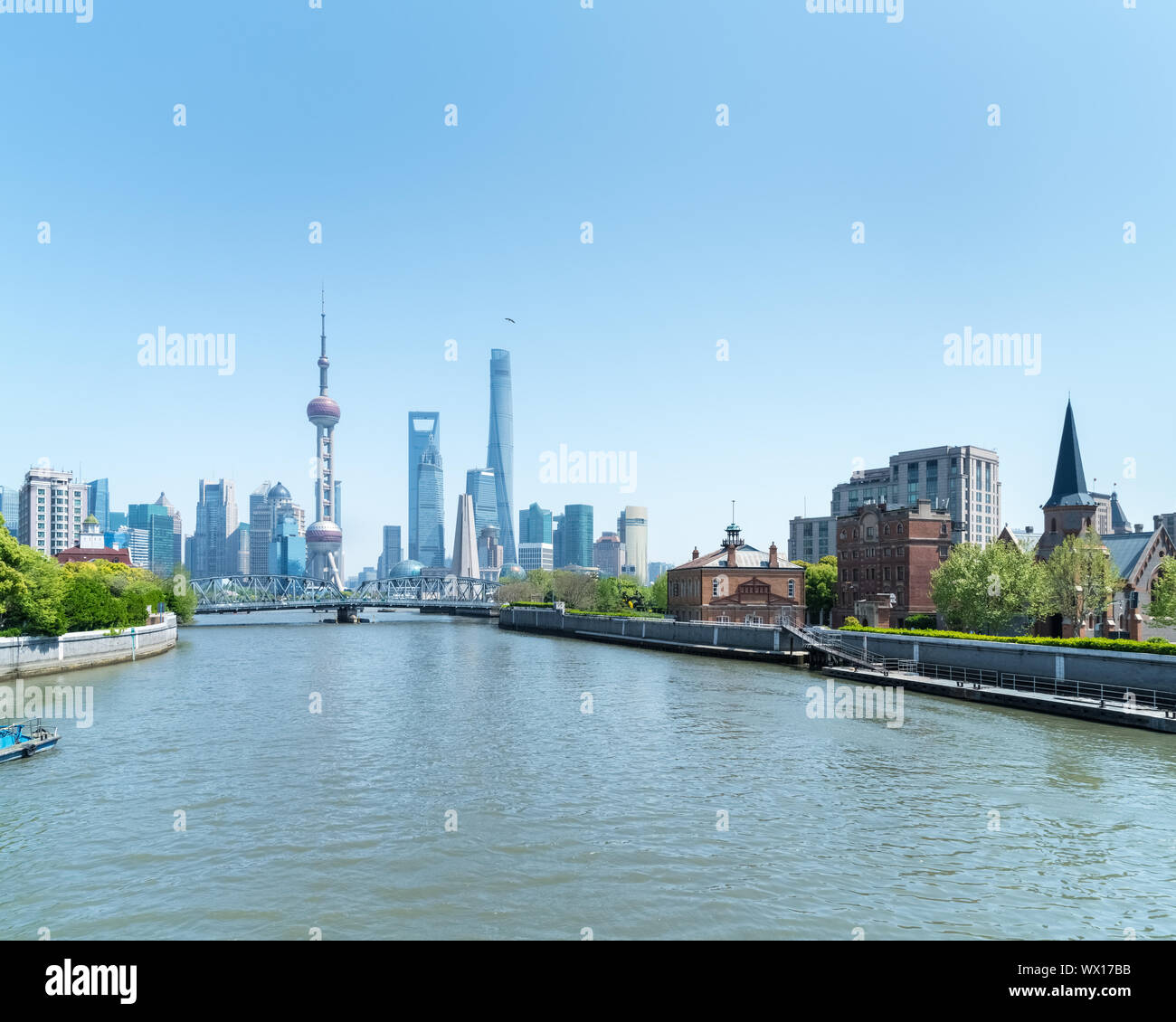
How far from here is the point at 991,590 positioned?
6912cm

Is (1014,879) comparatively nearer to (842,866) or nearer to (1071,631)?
(842,866)

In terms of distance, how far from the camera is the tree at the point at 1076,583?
223 feet

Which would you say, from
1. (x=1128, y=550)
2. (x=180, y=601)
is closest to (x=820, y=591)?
(x=1128, y=550)

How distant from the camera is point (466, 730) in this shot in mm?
43375

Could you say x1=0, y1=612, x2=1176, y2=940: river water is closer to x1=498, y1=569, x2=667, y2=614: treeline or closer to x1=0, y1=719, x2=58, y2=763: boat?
x1=0, y1=719, x2=58, y2=763: boat

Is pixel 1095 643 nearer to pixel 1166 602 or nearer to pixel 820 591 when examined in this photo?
pixel 1166 602

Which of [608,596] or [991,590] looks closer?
[991,590]

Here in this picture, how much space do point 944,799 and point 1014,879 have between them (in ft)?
25.0

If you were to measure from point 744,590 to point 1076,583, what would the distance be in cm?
4401

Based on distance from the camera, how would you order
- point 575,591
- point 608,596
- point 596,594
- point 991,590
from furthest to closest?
point 575,591, point 596,594, point 608,596, point 991,590

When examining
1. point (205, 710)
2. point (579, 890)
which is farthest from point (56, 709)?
point (579, 890)

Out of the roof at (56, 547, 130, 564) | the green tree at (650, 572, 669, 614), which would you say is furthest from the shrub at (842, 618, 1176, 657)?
the roof at (56, 547, 130, 564)

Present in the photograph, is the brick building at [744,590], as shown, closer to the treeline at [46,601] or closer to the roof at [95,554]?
the treeline at [46,601]
